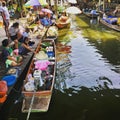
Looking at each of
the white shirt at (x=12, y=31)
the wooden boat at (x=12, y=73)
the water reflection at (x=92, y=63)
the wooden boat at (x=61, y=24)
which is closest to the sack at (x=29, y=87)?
the wooden boat at (x=12, y=73)

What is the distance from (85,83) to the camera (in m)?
11.6

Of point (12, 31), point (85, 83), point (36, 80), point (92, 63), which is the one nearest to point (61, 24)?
→ point (12, 31)

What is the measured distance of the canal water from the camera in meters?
9.05

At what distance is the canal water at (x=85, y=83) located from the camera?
9.05 m

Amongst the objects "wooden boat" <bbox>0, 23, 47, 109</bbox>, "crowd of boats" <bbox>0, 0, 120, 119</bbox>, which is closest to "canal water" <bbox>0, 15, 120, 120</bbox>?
"crowd of boats" <bbox>0, 0, 120, 119</bbox>

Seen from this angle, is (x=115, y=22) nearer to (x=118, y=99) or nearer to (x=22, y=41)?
(x=22, y=41)

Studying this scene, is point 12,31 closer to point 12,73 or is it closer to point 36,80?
point 12,73

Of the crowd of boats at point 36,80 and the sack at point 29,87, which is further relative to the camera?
the sack at point 29,87

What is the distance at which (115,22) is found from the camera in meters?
24.8

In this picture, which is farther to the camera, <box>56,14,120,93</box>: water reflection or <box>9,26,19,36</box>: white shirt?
<box>9,26,19,36</box>: white shirt

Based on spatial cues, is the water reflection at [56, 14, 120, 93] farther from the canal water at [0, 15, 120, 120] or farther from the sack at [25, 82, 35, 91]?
the sack at [25, 82, 35, 91]

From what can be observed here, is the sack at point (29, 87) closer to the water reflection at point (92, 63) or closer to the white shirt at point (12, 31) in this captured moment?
the water reflection at point (92, 63)

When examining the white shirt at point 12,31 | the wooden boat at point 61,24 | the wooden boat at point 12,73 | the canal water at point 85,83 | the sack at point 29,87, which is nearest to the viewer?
the wooden boat at point 12,73

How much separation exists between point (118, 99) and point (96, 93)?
0.96 metres
